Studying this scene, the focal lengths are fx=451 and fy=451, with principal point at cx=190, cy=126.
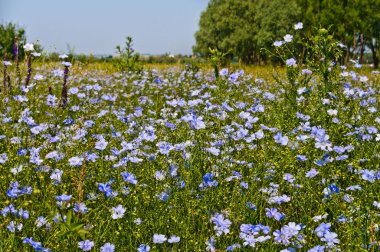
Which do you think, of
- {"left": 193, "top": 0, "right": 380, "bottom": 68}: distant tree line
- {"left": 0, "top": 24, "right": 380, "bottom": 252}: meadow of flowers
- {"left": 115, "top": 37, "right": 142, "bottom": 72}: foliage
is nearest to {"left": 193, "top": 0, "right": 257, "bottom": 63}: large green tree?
{"left": 193, "top": 0, "right": 380, "bottom": 68}: distant tree line

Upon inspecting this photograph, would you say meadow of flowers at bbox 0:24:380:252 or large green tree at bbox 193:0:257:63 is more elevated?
large green tree at bbox 193:0:257:63

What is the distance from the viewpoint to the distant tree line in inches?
1035

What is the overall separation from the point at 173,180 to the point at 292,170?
2.93ft

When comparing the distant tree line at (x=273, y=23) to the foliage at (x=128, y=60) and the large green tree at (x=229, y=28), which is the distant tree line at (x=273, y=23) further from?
the foliage at (x=128, y=60)

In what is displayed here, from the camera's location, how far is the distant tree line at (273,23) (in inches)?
1035

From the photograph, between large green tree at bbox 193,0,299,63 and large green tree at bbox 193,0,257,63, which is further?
large green tree at bbox 193,0,257,63

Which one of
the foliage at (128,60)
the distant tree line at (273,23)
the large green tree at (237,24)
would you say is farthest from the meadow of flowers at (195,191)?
the large green tree at (237,24)

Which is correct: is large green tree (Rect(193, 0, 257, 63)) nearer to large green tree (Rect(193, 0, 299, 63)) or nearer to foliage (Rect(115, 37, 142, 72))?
large green tree (Rect(193, 0, 299, 63))

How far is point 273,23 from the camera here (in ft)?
99.9

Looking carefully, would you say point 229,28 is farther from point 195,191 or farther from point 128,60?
point 195,191

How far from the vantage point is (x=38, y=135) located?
4180 millimetres

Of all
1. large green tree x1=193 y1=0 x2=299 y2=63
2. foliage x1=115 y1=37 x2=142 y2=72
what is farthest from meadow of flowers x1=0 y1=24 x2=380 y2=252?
large green tree x1=193 y1=0 x2=299 y2=63

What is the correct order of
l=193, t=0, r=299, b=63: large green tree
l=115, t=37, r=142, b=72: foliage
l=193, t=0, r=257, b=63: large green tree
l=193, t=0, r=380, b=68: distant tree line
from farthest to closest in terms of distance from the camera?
1. l=193, t=0, r=257, b=63: large green tree
2. l=193, t=0, r=299, b=63: large green tree
3. l=193, t=0, r=380, b=68: distant tree line
4. l=115, t=37, r=142, b=72: foliage

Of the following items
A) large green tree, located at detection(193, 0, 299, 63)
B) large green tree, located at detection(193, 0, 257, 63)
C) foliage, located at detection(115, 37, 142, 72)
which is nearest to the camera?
foliage, located at detection(115, 37, 142, 72)
